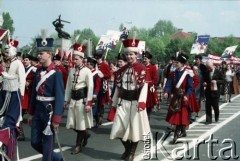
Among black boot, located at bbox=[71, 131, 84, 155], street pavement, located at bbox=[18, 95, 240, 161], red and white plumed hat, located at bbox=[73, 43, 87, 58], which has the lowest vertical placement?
street pavement, located at bbox=[18, 95, 240, 161]

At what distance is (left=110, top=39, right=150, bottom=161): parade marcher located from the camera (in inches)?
330

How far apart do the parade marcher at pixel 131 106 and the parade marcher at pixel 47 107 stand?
1805 millimetres

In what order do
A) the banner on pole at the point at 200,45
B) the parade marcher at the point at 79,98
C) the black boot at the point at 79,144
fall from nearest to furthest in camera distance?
the black boot at the point at 79,144, the parade marcher at the point at 79,98, the banner on pole at the point at 200,45

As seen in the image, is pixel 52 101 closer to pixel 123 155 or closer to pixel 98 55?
pixel 123 155

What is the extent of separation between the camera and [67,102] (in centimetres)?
938

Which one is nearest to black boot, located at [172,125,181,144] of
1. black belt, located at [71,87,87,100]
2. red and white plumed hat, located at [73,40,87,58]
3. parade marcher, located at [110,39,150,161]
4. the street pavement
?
the street pavement

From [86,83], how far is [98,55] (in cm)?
406

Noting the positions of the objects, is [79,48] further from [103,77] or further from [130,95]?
[103,77]

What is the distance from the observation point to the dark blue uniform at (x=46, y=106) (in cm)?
677

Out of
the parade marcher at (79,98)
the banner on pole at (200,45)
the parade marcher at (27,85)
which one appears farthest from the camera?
the banner on pole at (200,45)

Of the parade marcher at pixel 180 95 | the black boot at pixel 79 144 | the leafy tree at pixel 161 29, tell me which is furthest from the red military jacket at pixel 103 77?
the leafy tree at pixel 161 29

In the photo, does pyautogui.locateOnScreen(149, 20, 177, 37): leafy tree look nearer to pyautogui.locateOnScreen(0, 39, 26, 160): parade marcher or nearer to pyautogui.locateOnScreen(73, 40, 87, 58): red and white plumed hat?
pyautogui.locateOnScreen(73, 40, 87, 58): red and white plumed hat

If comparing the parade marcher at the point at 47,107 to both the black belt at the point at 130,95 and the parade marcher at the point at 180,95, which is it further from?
the parade marcher at the point at 180,95

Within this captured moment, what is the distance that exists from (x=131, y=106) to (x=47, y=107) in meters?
2.10
